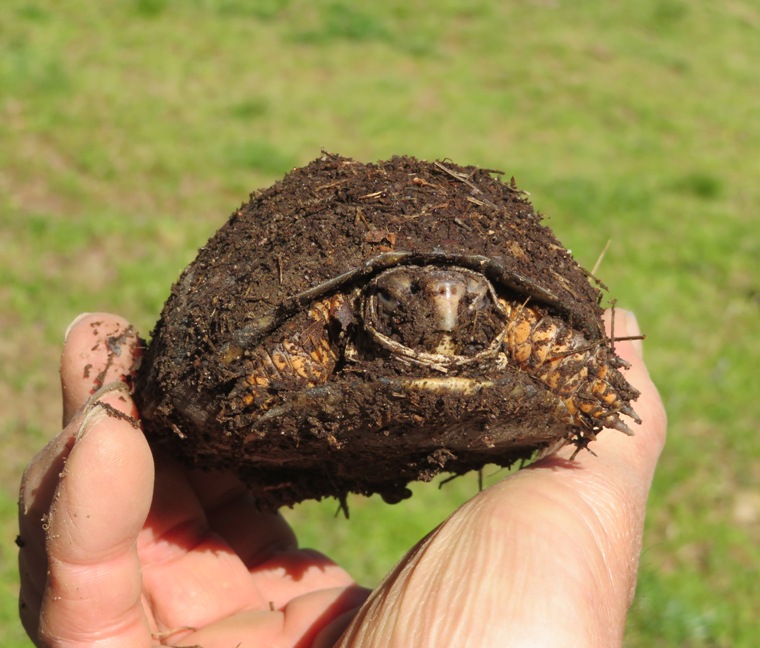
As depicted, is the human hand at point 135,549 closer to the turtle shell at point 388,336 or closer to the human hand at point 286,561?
the human hand at point 286,561

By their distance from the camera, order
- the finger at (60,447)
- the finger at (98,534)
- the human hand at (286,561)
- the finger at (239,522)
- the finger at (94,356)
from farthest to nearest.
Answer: the finger at (239,522) → the finger at (94,356) → the finger at (60,447) → the finger at (98,534) → the human hand at (286,561)

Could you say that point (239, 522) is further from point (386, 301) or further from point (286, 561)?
point (386, 301)

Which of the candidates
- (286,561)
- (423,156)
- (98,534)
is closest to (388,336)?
(98,534)

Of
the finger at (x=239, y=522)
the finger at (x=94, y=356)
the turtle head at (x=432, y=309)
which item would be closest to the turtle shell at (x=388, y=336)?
the turtle head at (x=432, y=309)

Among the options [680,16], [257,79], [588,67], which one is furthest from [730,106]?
[257,79]

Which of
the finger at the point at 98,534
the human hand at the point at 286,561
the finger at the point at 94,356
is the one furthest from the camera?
the finger at the point at 94,356

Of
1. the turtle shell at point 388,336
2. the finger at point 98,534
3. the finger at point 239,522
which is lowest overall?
the finger at point 239,522

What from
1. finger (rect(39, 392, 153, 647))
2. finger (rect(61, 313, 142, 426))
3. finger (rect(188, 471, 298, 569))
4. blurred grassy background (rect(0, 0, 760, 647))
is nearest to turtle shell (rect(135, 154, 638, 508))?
finger (rect(39, 392, 153, 647))
